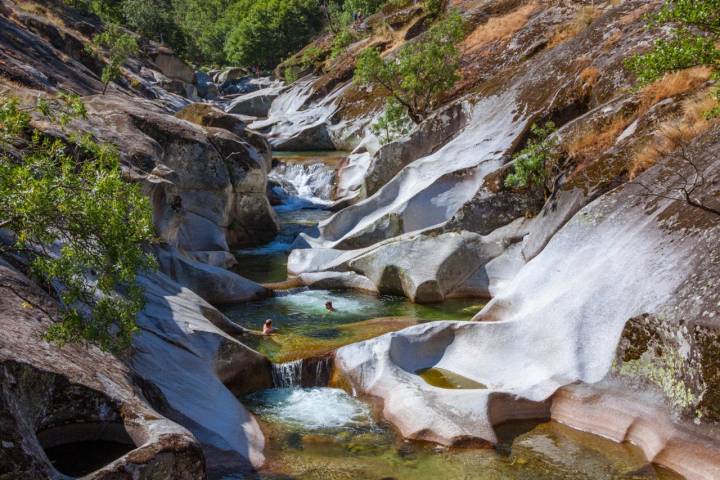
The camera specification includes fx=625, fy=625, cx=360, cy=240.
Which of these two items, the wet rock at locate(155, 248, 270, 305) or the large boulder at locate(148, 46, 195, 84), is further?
the large boulder at locate(148, 46, 195, 84)

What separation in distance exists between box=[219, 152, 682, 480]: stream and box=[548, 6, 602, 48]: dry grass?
17.7m

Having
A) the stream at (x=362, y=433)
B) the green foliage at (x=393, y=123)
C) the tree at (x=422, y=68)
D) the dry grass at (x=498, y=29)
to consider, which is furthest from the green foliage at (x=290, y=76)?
the stream at (x=362, y=433)

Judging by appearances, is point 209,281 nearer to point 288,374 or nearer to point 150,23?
point 288,374

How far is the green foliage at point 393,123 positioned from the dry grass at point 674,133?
1615 centimetres

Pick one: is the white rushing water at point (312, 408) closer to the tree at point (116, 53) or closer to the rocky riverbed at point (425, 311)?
the rocky riverbed at point (425, 311)

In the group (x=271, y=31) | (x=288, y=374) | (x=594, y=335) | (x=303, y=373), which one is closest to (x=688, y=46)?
(x=594, y=335)

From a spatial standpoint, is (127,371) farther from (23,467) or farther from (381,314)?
(381,314)

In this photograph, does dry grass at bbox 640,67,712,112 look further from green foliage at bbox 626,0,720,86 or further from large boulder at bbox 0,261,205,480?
large boulder at bbox 0,261,205,480

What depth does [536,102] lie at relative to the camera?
24.3 meters

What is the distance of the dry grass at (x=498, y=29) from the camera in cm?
3731

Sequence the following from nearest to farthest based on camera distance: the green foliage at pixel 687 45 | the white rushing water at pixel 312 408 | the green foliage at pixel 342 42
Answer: the green foliage at pixel 687 45 → the white rushing water at pixel 312 408 → the green foliage at pixel 342 42

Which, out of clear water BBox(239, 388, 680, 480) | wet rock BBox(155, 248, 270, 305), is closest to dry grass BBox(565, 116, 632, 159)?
clear water BBox(239, 388, 680, 480)

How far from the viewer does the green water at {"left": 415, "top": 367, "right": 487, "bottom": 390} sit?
13.1 metres

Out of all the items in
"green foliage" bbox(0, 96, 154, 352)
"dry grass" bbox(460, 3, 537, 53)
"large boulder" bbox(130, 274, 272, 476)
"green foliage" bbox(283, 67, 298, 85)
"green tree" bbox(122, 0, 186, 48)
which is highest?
"green tree" bbox(122, 0, 186, 48)
